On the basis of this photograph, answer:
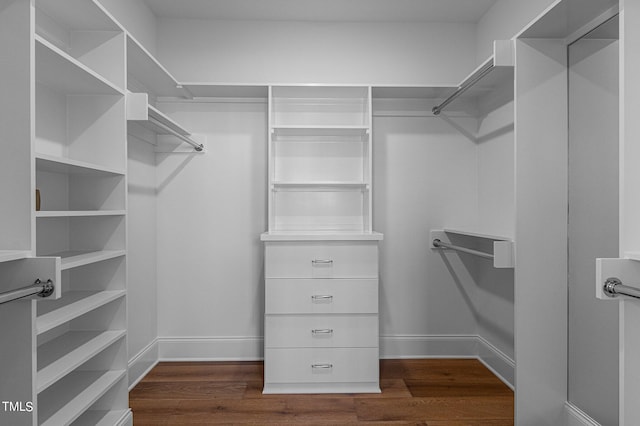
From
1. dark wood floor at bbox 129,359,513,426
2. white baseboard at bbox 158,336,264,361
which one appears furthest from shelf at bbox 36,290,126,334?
white baseboard at bbox 158,336,264,361

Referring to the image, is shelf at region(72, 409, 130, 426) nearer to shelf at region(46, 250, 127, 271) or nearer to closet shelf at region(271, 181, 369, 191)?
shelf at region(46, 250, 127, 271)

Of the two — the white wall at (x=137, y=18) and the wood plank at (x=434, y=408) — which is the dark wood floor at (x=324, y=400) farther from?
the white wall at (x=137, y=18)

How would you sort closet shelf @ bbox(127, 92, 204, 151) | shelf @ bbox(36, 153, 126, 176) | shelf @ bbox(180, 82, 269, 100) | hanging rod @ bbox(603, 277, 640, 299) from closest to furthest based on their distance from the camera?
hanging rod @ bbox(603, 277, 640, 299) → shelf @ bbox(36, 153, 126, 176) → closet shelf @ bbox(127, 92, 204, 151) → shelf @ bbox(180, 82, 269, 100)

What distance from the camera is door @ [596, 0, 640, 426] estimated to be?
4.51ft

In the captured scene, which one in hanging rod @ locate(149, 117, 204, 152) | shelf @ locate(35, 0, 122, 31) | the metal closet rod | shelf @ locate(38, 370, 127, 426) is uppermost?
shelf @ locate(35, 0, 122, 31)

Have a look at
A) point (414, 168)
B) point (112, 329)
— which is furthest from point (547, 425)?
point (112, 329)

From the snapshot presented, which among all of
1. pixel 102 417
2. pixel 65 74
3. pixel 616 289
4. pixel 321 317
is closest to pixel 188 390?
pixel 102 417

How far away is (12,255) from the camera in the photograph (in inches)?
49.3

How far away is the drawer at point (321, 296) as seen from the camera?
2518 millimetres

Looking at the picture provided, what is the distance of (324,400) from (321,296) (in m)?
0.60

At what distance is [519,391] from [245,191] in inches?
84.4

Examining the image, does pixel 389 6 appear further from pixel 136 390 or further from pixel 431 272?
pixel 136 390

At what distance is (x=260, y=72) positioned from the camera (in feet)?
10.2

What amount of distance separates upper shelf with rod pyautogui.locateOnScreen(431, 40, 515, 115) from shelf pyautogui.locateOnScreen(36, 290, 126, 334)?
7.12 ft
